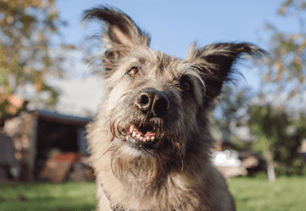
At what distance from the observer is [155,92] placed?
2322mm

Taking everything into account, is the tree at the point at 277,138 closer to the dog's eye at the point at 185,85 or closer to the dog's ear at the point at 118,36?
the dog's eye at the point at 185,85

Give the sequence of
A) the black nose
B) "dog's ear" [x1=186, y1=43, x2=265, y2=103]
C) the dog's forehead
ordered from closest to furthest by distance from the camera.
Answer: the black nose
the dog's forehead
"dog's ear" [x1=186, y1=43, x2=265, y2=103]

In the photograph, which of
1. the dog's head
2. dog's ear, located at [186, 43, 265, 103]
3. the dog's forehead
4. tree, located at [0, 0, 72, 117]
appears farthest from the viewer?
tree, located at [0, 0, 72, 117]

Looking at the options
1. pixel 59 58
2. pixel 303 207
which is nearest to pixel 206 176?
pixel 303 207

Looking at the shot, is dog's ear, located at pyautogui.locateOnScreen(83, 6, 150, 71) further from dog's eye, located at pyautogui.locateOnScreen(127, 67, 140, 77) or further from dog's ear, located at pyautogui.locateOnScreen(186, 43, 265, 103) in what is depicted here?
dog's ear, located at pyautogui.locateOnScreen(186, 43, 265, 103)

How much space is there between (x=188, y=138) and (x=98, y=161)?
3.66 ft

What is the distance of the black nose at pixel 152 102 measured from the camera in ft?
7.56

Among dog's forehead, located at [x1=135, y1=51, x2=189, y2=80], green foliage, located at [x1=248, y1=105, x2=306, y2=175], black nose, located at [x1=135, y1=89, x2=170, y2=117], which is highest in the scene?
dog's forehead, located at [x1=135, y1=51, x2=189, y2=80]

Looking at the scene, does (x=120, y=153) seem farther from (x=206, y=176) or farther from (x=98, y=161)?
(x=206, y=176)

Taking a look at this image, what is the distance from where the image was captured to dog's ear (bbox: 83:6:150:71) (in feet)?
11.2

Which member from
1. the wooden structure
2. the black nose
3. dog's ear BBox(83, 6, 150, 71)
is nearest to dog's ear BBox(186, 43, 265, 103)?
dog's ear BBox(83, 6, 150, 71)

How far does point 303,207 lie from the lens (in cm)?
607

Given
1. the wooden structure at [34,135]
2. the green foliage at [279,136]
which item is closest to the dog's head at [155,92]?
the wooden structure at [34,135]

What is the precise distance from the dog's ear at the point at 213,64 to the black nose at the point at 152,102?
1.37 m
